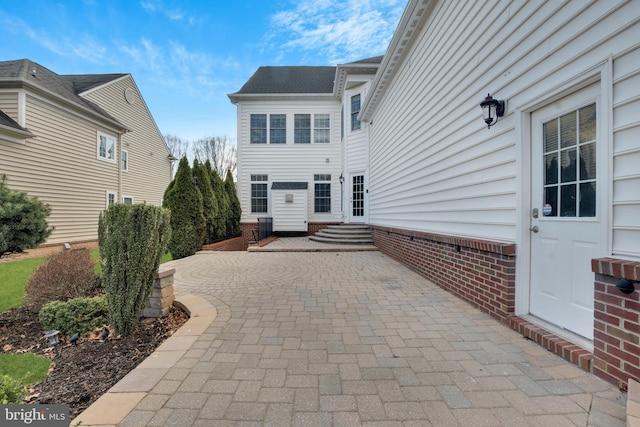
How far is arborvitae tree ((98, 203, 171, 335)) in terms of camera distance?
2844 mm

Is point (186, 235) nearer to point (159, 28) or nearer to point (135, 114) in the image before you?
point (159, 28)

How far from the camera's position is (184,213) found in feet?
28.2

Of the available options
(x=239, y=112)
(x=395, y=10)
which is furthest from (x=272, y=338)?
(x=239, y=112)

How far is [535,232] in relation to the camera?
113 inches

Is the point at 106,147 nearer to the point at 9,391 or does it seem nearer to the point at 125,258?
the point at 125,258

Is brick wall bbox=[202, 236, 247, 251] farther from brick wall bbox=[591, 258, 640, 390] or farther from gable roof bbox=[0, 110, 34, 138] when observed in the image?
brick wall bbox=[591, 258, 640, 390]

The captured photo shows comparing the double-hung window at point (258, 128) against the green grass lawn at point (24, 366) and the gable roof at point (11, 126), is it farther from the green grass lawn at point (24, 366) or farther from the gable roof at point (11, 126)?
the green grass lawn at point (24, 366)

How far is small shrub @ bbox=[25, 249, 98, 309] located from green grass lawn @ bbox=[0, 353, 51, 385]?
4.06ft

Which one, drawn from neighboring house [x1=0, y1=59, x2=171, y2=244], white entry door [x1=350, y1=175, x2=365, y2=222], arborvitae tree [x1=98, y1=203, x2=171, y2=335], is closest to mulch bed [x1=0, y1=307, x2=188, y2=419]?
arborvitae tree [x1=98, y1=203, x2=171, y2=335]

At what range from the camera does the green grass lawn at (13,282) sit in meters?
4.16

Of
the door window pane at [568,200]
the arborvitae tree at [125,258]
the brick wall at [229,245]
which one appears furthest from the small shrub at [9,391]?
the brick wall at [229,245]

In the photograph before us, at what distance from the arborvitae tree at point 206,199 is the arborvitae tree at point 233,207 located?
228 centimetres

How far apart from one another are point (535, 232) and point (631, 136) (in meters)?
1.19

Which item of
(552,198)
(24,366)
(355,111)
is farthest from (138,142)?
(552,198)
